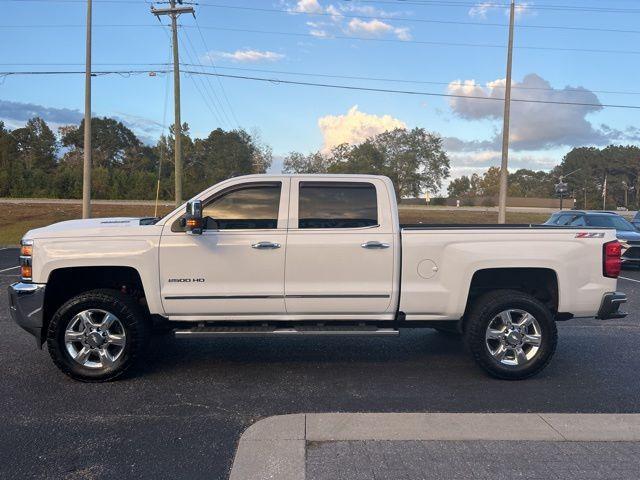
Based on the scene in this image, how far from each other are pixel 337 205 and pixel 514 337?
7.06 feet

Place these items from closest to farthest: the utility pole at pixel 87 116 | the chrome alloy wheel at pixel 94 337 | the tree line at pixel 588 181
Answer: the chrome alloy wheel at pixel 94 337
the utility pole at pixel 87 116
the tree line at pixel 588 181

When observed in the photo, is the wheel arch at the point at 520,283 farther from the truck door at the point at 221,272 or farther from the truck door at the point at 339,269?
the truck door at the point at 221,272

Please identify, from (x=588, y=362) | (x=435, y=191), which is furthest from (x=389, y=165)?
(x=588, y=362)

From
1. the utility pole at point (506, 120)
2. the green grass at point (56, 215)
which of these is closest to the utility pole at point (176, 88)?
the green grass at point (56, 215)

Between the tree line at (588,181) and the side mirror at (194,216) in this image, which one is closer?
the side mirror at (194,216)

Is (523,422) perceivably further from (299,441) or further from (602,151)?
(602,151)

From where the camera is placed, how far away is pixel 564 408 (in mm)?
4383

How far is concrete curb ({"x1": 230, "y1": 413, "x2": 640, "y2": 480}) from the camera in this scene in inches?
139

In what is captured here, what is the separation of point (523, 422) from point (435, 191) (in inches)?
2766

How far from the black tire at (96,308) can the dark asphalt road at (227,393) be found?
125 mm

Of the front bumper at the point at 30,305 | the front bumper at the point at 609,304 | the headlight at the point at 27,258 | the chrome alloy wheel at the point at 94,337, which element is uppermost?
the headlight at the point at 27,258

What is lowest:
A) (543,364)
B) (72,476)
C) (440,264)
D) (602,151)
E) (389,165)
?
(72,476)

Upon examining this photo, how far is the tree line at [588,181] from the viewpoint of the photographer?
4090 inches

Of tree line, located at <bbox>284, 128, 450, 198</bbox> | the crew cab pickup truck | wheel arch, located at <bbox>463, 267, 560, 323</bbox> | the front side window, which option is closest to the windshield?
wheel arch, located at <bbox>463, 267, 560, 323</bbox>
